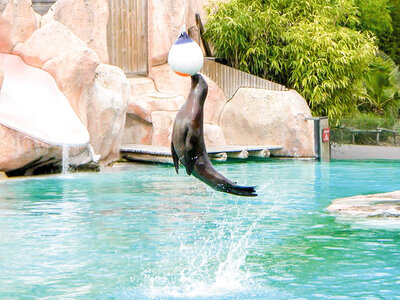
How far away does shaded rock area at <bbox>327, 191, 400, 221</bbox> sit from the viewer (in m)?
9.38

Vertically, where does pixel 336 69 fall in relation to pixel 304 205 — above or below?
above

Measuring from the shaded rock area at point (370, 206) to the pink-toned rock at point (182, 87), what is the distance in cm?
809

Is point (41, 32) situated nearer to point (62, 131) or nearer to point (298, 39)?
point (62, 131)

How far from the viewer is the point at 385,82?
23578 mm

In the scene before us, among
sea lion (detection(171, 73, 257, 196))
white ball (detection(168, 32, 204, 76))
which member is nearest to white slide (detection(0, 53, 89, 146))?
sea lion (detection(171, 73, 257, 196))

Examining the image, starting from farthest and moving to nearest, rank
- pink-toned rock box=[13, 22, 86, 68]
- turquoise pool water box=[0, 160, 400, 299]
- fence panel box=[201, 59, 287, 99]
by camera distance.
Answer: fence panel box=[201, 59, 287, 99] < pink-toned rock box=[13, 22, 86, 68] < turquoise pool water box=[0, 160, 400, 299]

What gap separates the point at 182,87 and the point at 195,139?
42.6 ft

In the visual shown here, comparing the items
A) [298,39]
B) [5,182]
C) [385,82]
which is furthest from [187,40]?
[385,82]

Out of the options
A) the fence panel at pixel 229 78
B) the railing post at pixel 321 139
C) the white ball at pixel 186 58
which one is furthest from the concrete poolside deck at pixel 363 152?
the white ball at pixel 186 58

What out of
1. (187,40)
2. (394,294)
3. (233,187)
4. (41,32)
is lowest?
(394,294)

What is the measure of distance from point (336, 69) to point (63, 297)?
41.7ft

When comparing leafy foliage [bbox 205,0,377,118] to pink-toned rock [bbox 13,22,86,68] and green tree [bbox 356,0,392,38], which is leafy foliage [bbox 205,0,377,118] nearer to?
A: pink-toned rock [bbox 13,22,86,68]

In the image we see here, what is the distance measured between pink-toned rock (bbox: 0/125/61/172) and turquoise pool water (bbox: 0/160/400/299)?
0.32m

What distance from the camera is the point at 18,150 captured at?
1264cm
